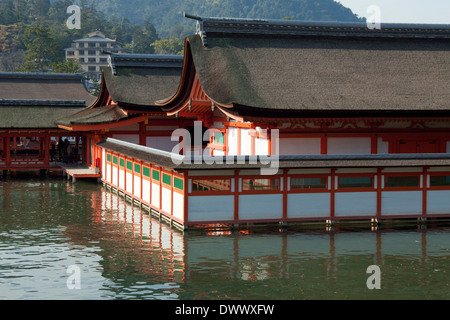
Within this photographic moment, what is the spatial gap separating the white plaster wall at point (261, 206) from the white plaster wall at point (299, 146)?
5.07 meters

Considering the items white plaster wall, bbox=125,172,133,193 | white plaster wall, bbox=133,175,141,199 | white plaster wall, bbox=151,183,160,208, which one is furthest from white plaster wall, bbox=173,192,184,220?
white plaster wall, bbox=125,172,133,193

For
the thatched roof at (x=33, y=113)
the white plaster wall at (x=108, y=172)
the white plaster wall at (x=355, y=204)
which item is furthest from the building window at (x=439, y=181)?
the thatched roof at (x=33, y=113)

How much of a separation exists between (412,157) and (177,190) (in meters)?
9.73

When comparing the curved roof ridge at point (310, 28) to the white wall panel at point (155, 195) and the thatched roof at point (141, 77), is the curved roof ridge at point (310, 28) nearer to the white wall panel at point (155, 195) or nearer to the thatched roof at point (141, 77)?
the white wall panel at point (155, 195)

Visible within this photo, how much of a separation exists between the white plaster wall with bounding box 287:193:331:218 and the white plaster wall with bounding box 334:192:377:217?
48 cm

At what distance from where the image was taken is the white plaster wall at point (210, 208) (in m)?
27.6

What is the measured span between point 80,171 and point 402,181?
2375 centimetres

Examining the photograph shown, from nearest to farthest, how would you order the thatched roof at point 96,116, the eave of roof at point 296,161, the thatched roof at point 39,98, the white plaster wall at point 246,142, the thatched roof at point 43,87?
the eave of roof at point 296,161
the white plaster wall at point 246,142
the thatched roof at point 96,116
the thatched roof at point 39,98
the thatched roof at point 43,87

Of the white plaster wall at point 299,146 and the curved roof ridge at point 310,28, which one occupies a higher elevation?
the curved roof ridge at point 310,28

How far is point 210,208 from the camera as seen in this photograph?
90.9ft

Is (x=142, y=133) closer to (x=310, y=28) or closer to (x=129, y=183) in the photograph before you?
(x=129, y=183)

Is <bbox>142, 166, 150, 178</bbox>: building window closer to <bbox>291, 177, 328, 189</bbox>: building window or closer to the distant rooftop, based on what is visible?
<bbox>291, 177, 328, 189</bbox>: building window
